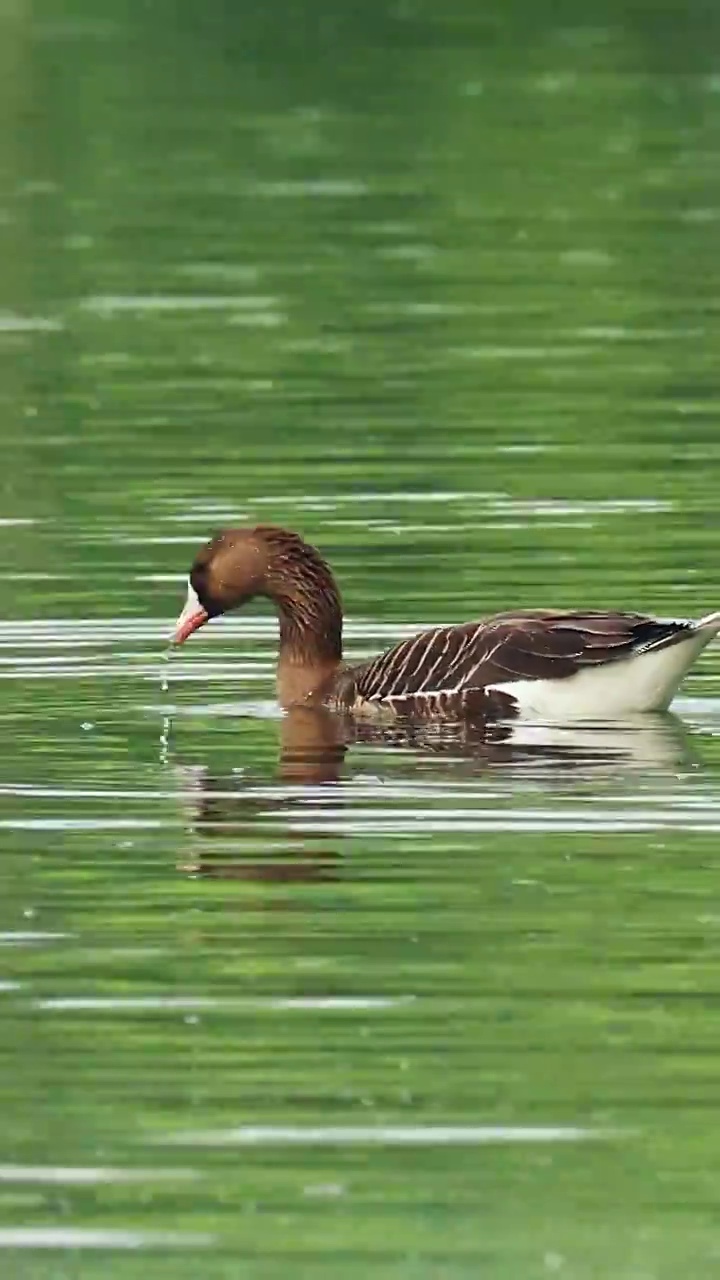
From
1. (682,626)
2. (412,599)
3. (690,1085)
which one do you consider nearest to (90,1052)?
(690,1085)

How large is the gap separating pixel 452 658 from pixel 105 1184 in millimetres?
6476

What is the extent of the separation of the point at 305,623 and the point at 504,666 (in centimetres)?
155

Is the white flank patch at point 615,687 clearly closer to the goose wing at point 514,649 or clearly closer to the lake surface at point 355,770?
the goose wing at point 514,649

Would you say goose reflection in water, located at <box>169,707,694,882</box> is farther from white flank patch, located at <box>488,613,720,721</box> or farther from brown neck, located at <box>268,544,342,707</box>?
brown neck, located at <box>268,544,342,707</box>

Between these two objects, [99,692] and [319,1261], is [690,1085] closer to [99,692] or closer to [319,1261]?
[319,1261]

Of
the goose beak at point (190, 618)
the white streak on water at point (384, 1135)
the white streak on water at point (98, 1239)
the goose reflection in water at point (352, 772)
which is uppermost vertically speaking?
the white streak on water at point (98, 1239)

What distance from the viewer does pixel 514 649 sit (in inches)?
632

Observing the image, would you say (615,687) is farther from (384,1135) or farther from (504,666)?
(384,1135)

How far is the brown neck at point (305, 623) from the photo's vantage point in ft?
56.3

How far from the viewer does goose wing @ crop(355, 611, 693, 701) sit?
15.7 meters

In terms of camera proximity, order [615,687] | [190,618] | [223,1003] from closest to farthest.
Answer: [223,1003], [615,687], [190,618]

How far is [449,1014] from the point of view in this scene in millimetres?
11352

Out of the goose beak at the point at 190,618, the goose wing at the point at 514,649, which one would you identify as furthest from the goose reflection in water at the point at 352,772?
the goose beak at the point at 190,618

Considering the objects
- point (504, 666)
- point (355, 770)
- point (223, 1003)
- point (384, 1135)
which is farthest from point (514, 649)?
point (384, 1135)
